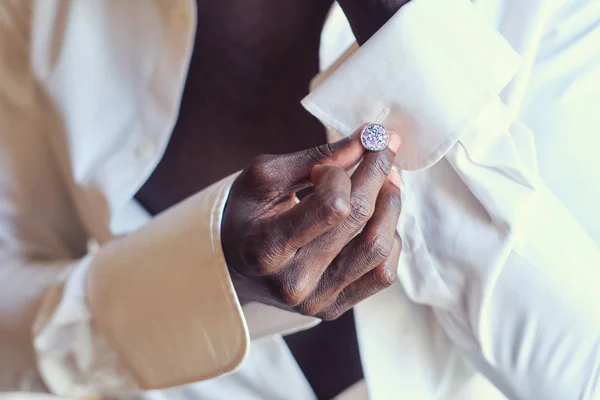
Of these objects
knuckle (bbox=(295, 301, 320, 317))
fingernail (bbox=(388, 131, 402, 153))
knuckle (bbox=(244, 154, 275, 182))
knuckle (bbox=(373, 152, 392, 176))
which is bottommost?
knuckle (bbox=(295, 301, 320, 317))

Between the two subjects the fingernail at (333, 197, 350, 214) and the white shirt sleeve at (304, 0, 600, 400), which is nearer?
the fingernail at (333, 197, 350, 214)

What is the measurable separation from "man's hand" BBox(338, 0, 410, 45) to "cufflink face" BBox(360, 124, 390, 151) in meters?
0.11

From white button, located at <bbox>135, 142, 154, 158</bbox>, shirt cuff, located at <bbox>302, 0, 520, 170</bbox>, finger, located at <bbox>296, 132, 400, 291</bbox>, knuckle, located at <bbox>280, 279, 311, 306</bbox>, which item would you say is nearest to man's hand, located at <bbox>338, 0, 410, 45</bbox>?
shirt cuff, located at <bbox>302, 0, 520, 170</bbox>

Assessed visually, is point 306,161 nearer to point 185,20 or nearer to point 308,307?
point 308,307

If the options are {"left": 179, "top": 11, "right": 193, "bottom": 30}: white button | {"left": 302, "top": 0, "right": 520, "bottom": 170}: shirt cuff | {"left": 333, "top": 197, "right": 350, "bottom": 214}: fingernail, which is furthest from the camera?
{"left": 179, "top": 11, "right": 193, "bottom": 30}: white button

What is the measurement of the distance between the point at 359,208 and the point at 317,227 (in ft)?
0.15

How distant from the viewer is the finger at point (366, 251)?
427 millimetres

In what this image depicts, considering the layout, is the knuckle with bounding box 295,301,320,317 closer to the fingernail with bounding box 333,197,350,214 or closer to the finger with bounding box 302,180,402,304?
the finger with bounding box 302,180,402,304

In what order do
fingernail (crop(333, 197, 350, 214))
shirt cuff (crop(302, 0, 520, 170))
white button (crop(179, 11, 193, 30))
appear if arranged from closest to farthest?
fingernail (crop(333, 197, 350, 214)) → shirt cuff (crop(302, 0, 520, 170)) → white button (crop(179, 11, 193, 30))

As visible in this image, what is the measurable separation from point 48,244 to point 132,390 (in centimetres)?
29

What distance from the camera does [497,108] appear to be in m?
0.50

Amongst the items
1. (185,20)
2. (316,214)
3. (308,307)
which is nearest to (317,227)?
(316,214)

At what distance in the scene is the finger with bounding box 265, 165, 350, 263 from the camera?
355mm

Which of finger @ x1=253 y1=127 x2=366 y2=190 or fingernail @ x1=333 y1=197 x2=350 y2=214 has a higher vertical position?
fingernail @ x1=333 y1=197 x2=350 y2=214
